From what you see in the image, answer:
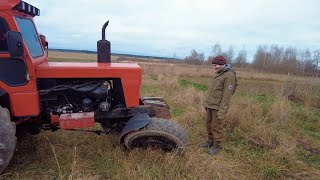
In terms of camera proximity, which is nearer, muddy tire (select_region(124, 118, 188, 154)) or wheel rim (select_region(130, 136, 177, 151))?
muddy tire (select_region(124, 118, 188, 154))

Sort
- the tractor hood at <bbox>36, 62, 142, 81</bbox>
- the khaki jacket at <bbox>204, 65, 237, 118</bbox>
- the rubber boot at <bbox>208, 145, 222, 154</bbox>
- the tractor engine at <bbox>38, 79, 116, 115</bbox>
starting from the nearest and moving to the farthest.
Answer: the tractor hood at <bbox>36, 62, 142, 81</bbox>, the tractor engine at <bbox>38, 79, 116, 115</bbox>, the khaki jacket at <bbox>204, 65, 237, 118</bbox>, the rubber boot at <bbox>208, 145, 222, 154</bbox>

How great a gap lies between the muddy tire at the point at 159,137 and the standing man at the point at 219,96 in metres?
0.90

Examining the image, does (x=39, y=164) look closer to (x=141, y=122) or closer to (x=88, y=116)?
(x=88, y=116)

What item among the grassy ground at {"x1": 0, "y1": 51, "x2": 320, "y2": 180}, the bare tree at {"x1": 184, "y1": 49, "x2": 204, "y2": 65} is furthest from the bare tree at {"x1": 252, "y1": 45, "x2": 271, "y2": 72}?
the grassy ground at {"x1": 0, "y1": 51, "x2": 320, "y2": 180}

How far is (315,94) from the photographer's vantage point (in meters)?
11.7

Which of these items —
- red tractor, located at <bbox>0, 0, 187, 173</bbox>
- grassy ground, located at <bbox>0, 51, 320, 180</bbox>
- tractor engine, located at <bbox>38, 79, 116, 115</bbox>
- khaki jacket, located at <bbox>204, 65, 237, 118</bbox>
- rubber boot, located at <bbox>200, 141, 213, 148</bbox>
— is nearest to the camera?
red tractor, located at <bbox>0, 0, 187, 173</bbox>

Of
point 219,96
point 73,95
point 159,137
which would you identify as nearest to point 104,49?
point 73,95

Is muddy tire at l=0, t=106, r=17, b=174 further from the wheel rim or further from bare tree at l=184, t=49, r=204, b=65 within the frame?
bare tree at l=184, t=49, r=204, b=65

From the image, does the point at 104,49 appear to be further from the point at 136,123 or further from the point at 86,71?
the point at 136,123

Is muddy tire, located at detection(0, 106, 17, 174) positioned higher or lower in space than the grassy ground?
higher

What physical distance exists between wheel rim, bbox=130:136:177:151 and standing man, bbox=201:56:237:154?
0.99 metres

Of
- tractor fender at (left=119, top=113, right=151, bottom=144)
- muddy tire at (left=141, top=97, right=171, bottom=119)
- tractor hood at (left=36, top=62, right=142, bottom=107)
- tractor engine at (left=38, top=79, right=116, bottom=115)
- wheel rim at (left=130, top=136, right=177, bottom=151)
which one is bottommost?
wheel rim at (left=130, top=136, right=177, bottom=151)

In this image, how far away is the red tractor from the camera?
4082mm

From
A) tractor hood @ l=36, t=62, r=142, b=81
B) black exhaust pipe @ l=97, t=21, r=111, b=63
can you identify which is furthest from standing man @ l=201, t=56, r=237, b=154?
black exhaust pipe @ l=97, t=21, r=111, b=63
